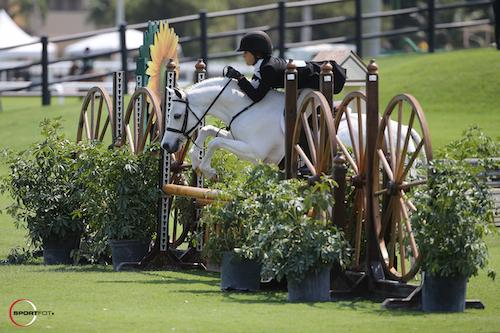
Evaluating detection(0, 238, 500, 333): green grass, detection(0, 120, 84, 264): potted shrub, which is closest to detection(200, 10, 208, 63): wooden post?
detection(0, 120, 84, 264): potted shrub

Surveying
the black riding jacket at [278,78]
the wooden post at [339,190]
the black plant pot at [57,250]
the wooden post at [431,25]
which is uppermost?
the wooden post at [431,25]

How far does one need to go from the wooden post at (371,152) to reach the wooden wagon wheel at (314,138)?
0.94 ft

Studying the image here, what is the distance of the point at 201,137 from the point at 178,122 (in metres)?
0.26

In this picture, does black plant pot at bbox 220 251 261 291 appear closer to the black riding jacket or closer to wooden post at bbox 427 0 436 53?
the black riding jacket

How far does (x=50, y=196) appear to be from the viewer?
13.1 meters

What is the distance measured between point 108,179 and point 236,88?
1481 mm

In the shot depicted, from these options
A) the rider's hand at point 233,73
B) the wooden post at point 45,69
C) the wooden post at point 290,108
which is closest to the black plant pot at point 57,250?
the rider's hand at point 233,73

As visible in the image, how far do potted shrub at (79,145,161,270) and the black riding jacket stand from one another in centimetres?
122

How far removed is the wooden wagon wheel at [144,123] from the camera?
13.1 meters

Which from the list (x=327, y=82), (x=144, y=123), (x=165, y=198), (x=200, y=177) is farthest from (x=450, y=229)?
(x=144, y=123)

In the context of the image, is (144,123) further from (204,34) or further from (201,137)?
(204,34)

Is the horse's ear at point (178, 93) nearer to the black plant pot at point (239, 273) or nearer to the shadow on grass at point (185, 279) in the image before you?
the shadow on grass at point (185, 279)

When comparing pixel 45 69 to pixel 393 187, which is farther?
pixel 45 69

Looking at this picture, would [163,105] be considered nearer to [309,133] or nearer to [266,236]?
[309,133]
